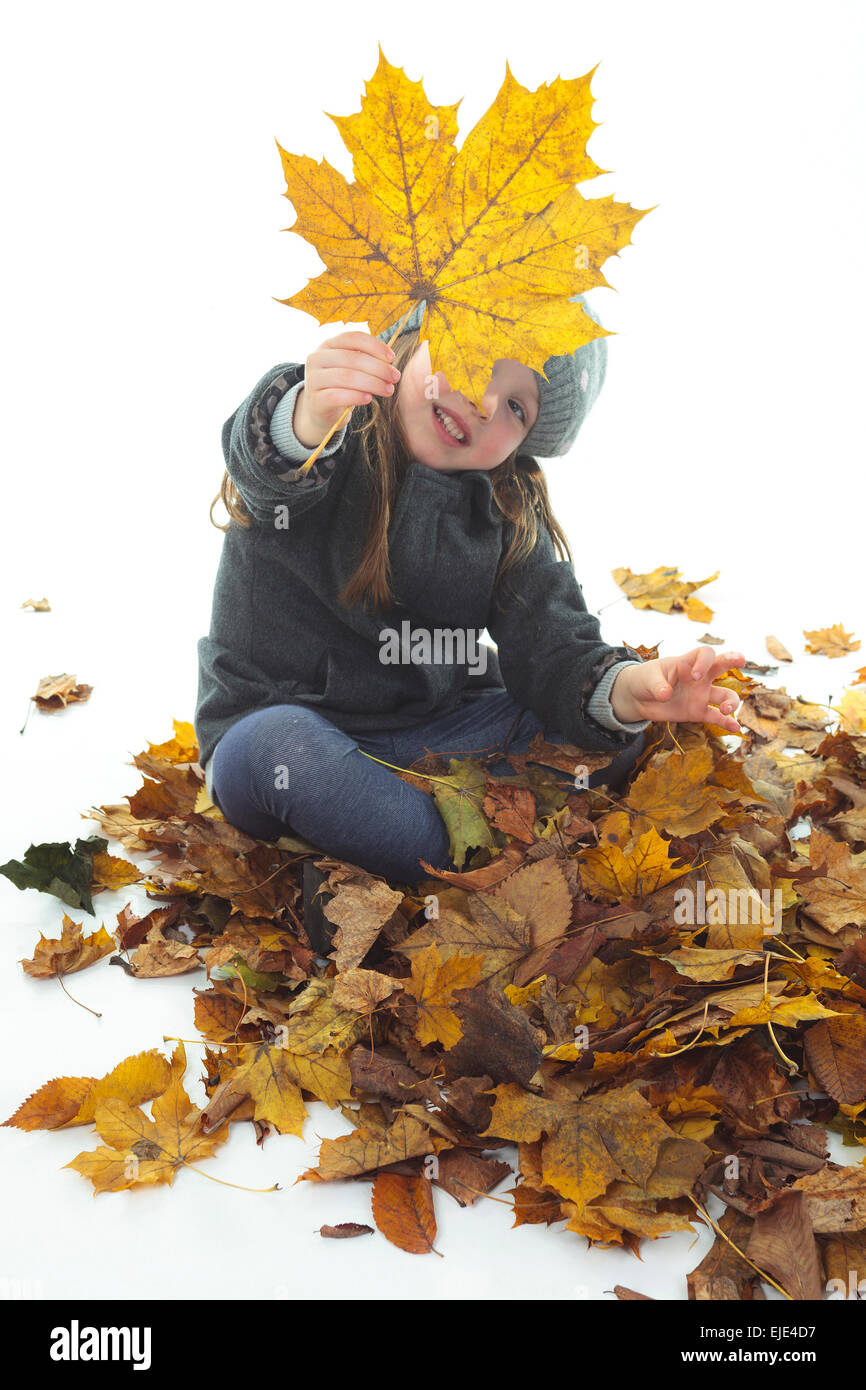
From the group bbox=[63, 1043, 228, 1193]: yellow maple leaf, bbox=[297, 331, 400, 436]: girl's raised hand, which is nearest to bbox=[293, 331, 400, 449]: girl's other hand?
bbox=[297, 331, 400, 436]: girl's raised hand

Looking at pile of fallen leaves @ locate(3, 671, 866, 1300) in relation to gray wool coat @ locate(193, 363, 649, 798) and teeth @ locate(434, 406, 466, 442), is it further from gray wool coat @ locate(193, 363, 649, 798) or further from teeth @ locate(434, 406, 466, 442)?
teeth @ locate(434, 406, 466, 442)

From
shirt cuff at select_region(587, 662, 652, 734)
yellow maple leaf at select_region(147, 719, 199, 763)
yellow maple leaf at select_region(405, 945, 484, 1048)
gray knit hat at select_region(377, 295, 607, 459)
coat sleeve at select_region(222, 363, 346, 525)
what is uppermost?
gray knit hat at select_region(377, 295, 607, 459)

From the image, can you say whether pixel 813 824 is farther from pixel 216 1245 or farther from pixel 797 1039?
pixel 216 1245

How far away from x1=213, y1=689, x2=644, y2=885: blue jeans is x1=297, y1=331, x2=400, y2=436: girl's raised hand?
0.41m

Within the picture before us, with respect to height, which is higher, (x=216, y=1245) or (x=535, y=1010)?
(x=535, y=1010)

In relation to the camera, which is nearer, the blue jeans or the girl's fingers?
the girl's fingers

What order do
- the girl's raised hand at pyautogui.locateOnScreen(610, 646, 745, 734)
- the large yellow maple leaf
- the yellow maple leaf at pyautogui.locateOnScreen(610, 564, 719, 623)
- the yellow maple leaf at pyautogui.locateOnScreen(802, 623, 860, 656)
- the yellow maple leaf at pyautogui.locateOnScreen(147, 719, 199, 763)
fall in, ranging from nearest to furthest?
the large yellow maple leaf → the girl's raised hand at pyautogui.locateOnScreen(610, 646, 745, 734) → the yellow maple leaf at pyautogui.locateOnScreen(147, 719, 199, 763) → the yellow maple leaf at pyautogui.locateOnScreen(802, 623, 860, 656) → the yellow maple leaf at pyautogui.locateOnScreen(610, 564, 719, 623)

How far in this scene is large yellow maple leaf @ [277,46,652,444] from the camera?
28.1 inches

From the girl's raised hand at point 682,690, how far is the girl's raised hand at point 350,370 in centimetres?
44

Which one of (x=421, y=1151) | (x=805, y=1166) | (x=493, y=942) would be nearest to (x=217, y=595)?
(x=493, y=942)

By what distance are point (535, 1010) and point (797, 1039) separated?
0.23 metres

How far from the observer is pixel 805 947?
1.00 meters

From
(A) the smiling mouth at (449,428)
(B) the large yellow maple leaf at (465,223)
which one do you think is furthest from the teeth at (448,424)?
(B) the large yellow maple leaf at (465,223)

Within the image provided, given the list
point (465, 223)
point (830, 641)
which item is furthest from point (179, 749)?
point (830, 641)
